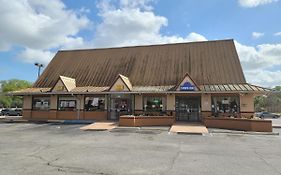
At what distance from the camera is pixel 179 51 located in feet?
88.5

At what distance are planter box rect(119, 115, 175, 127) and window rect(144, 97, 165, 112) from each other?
2.96 m

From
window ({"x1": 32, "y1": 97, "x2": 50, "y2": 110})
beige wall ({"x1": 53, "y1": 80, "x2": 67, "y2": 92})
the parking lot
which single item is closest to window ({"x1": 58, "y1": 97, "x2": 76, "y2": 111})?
beige wall ({"x1": 53, "y1": 80, "x2": 67, "y2": 92})

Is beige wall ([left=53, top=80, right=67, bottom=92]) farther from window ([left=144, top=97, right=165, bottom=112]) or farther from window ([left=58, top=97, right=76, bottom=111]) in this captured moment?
window ([left=144, top=97, right=165, bottom=112])

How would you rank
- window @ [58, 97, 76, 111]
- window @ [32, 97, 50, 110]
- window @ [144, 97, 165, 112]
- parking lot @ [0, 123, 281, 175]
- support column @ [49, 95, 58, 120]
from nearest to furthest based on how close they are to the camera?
parking lot @ [0, 123, 281, 175] → window @ [144, 97, 165, 112] → window @ [58, 97, 76, 111] → support column @ [49, 95, 58, 120] → window @ [32, 97, 50, 110]

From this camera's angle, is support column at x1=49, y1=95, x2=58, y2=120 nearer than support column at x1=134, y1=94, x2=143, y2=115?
No

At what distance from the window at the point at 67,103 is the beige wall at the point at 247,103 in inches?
636

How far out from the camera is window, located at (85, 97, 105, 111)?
2430 centimetres

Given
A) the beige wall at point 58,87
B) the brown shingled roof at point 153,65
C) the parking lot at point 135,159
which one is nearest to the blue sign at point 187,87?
the brown shingled roof at point 153,65

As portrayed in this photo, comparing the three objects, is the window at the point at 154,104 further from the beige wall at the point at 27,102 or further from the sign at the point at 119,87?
the beige wall at the point at 27,102

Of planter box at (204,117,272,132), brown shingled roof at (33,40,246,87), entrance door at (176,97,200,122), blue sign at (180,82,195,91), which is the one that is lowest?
planter box at (204,117,272,132)

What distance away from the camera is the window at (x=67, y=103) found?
24875 millimetres

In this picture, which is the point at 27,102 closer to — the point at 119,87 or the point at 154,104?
the point at 119,87

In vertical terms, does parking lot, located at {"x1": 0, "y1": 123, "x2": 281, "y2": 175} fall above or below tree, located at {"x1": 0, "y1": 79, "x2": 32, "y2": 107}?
below

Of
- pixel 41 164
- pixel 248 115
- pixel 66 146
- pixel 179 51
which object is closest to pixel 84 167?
pixel 41 164
